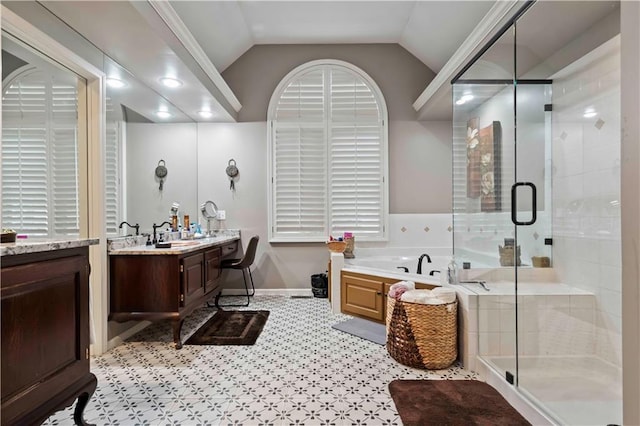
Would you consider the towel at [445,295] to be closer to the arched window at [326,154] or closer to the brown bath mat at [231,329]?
the brown bath mat at [231,329]

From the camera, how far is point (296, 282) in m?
4.56

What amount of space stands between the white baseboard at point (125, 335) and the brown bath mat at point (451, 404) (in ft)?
7.49

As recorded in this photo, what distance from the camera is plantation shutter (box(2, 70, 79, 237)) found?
7.32 ft

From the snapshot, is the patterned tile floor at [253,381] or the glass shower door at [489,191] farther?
the glass shower door at [489,191]

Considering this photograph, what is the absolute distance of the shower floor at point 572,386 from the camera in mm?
1717

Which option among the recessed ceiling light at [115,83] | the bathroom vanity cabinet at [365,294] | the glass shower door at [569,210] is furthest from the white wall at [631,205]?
the recessed ceiling light at [115,83]

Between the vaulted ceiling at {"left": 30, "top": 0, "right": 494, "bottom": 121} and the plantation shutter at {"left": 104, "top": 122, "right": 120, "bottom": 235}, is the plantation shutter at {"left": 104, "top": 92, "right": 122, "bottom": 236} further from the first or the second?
the vaulted ceiling at {"left": 30, "top": 0, "right": 494, "bottom": 121}

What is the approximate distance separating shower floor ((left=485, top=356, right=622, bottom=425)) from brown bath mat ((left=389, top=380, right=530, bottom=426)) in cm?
17

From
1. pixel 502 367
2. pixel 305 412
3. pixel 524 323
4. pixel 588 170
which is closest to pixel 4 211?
pixel 305 412

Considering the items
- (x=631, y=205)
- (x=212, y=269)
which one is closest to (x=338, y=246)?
(x=212, y=269)

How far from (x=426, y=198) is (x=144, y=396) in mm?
3843

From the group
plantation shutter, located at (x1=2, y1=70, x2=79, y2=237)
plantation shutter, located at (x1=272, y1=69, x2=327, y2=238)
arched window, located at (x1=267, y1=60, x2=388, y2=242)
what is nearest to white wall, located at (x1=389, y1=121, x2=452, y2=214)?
arched window, located at (x1=267, y1=60, x2=388, y2=242)

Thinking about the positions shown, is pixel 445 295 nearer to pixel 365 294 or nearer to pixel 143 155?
pixel 365 294

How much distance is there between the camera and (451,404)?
1871mm
